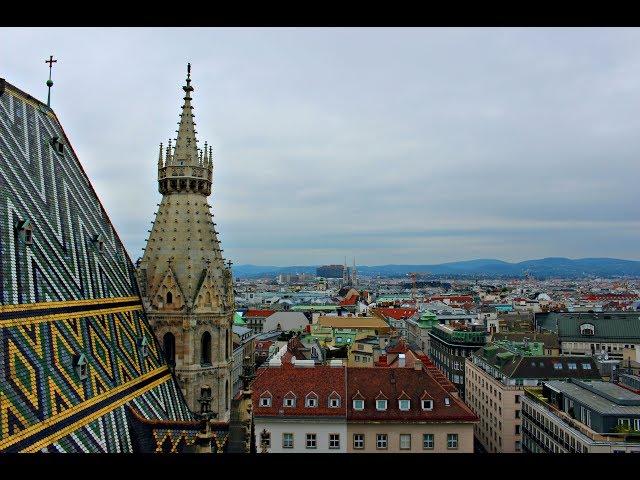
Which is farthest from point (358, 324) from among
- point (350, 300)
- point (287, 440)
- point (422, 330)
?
point (350, 300)

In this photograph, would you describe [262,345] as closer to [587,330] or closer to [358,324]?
[358,324]

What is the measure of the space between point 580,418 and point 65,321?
31.6m

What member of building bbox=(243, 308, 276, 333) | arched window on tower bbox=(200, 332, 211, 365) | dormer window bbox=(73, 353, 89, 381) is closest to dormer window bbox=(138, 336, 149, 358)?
arched window on tower bbox=(200, 332, 211, 365)

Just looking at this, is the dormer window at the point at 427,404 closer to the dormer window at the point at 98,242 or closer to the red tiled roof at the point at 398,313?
the dormer window at the point at 98,242

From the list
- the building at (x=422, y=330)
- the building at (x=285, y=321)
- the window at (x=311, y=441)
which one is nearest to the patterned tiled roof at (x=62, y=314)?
the window at (x=311, y=441)

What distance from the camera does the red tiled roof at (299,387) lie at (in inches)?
1319

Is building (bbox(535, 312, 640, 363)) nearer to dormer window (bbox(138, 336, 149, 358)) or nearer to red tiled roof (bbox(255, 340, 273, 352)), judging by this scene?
red tiled roof (bbox(255, 340, 273, 352))

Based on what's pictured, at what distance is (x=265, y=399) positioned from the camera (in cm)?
3397

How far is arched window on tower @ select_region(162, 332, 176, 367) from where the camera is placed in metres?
24.9

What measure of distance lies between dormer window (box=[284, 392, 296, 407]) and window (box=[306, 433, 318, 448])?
1.92 m
